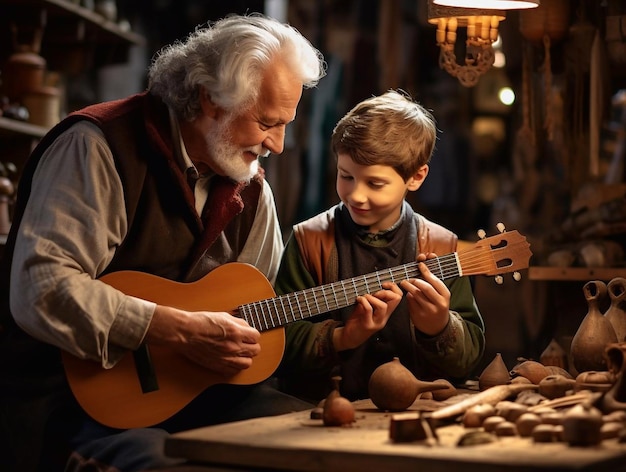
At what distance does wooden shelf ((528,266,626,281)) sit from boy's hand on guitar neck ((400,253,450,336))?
147 cm

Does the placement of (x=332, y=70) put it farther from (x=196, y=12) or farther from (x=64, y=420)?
(x=64, y=420)

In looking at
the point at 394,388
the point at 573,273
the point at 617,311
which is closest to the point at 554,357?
the point at 617,311

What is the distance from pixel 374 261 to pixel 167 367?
28.5 inches

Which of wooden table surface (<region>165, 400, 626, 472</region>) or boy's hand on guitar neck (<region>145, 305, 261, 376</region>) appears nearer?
wooden table surface (<region>165, 400, 626, 472</region>)

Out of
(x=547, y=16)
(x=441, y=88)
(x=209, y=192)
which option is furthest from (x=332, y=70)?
(x=209, y=192)

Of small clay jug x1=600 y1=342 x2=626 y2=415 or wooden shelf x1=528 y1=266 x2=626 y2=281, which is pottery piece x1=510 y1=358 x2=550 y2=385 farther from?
wooden shelf x1=528 y1=266 x2=626 y2=281

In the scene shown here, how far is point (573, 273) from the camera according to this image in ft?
14.7

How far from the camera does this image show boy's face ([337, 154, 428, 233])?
3234mm

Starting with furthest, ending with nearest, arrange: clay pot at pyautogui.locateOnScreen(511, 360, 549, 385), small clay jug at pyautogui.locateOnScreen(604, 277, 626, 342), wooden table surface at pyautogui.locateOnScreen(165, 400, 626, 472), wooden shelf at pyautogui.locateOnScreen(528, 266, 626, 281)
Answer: wooden shelf at pyautogui.locateOnScreen(528, 266, 626, 281)
small clay jug at pyautogui.locateOnScreen(604, 277, 626, 342)
clay pot at pyautogui.locateOnScreen(511, 360, 549, 385)
wooden table surface at pyautogui.locateOnScreen(165, 400, 626, 472)

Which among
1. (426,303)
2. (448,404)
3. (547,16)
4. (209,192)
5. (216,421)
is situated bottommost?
(216,421)

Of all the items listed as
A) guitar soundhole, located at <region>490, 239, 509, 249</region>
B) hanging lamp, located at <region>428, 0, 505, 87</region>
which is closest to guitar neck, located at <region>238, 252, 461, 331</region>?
guitar soundhole, located at <region>490, 239, 509, 249</region>

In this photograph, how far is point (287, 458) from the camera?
234 centimetres

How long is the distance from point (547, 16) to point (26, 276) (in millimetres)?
2597

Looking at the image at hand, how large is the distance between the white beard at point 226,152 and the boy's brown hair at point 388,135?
29 centimetres
